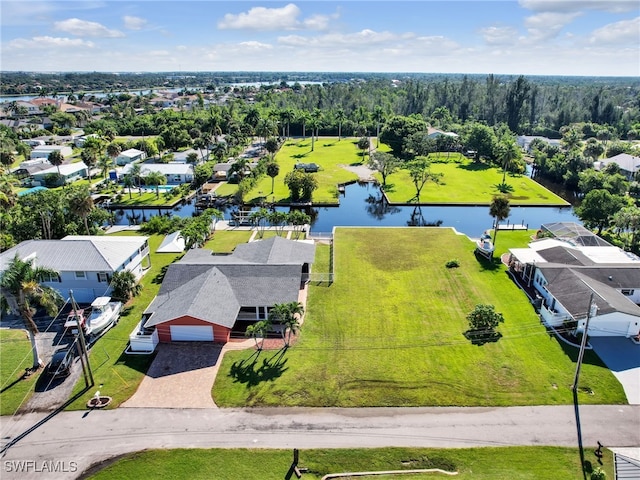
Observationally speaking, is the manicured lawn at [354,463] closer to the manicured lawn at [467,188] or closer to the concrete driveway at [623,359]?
the concrete driveway at [623,359]

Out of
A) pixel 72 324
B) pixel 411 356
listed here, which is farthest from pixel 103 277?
pixel 411 356

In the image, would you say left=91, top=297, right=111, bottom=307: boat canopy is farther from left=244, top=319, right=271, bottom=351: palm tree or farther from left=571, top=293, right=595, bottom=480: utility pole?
left=571, top=293, right=595, bottom=480: utility pole

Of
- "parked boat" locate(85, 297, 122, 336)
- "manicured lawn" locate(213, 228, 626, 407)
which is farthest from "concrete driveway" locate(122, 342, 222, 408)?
"parked boat" locate(85, 297, 122, 336)

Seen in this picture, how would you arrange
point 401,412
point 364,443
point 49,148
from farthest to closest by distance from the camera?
1. point 49,148
2. point 401,412
3. point 364,443

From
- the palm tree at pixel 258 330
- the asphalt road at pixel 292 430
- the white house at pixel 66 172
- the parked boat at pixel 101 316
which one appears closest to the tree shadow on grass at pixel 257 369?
the palm tree at pixel 258 330

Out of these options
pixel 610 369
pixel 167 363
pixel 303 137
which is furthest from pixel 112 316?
pixel 303 137

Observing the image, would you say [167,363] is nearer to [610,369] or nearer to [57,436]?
[57,436]
